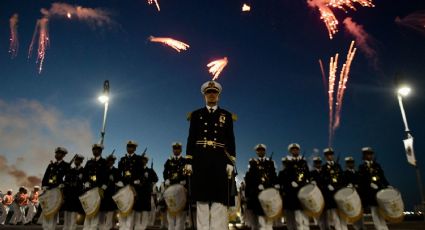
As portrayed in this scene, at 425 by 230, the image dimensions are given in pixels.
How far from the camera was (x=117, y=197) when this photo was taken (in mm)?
8867

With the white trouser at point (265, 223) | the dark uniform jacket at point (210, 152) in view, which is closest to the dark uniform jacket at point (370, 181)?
the white trouser at point (265, 223)

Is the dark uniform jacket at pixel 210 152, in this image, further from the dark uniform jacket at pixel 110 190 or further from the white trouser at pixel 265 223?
the dark uniform jacket at pixel 110 190

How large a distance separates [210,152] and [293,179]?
18.1 ft

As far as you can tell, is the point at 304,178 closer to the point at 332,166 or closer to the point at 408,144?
the point at 332,166

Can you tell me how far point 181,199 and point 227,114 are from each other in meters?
3.67

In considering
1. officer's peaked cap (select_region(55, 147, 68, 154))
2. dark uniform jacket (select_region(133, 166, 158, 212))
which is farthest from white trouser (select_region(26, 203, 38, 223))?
dark uniform jacket (select_region(133, 166, 158, 212))

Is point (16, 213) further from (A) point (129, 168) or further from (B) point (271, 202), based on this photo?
(B) point (271, 202)

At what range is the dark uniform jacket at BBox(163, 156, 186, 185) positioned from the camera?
10.4m

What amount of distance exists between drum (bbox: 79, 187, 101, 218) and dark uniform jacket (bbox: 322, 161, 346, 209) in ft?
22.9

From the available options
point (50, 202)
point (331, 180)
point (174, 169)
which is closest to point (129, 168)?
point (174, 169)

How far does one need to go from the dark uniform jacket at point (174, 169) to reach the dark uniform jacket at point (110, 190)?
1553 mm

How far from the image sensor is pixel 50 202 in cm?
931

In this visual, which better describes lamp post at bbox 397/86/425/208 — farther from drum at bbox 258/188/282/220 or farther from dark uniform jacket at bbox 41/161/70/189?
dark uniform jacket at bbox 41/161/70/189

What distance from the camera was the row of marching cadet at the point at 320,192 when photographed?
347 inches
